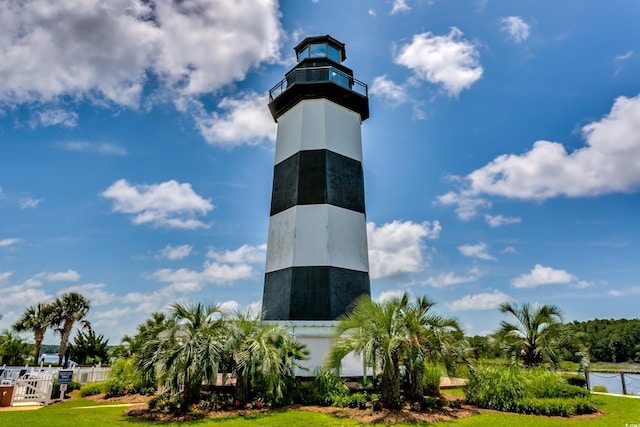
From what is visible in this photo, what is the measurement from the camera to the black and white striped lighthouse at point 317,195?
1496 cm

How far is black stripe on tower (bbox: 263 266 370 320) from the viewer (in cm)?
1457

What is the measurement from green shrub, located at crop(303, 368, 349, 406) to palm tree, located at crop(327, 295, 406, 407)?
1.24 metres

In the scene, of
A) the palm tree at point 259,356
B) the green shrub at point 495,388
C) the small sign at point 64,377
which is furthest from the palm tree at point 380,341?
the small sign at point 64,377

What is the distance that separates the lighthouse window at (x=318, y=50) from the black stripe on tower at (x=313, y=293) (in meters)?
10.8

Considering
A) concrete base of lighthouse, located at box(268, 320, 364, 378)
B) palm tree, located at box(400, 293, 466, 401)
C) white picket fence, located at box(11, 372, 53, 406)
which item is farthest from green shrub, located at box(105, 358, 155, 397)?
palm tree, located at box(400, 293, 466, 401)

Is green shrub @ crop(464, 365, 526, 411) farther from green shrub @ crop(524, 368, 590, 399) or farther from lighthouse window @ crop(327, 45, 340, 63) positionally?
lighthouse window @ crop(327, 45, 340, 63)

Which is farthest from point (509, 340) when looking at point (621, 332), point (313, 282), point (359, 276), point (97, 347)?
point (621, 332)

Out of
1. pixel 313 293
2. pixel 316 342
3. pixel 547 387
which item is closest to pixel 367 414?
pixel 316 342

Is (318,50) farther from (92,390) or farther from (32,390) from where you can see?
(32,390)

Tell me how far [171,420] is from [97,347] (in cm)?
1956

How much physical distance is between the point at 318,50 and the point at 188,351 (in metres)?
15.2

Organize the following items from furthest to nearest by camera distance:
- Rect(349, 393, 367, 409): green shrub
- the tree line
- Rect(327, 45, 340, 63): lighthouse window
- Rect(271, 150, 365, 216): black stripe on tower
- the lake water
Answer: the tree line, Rect(327, 45, 340, 63): lighthouse window, Rect(271, 150, 365, 216): black stripe on tower, the lake water, Rect(349, 393, 367, 409): green shrub

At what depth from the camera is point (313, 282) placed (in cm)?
1484

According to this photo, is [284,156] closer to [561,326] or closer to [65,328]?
[561,326]
